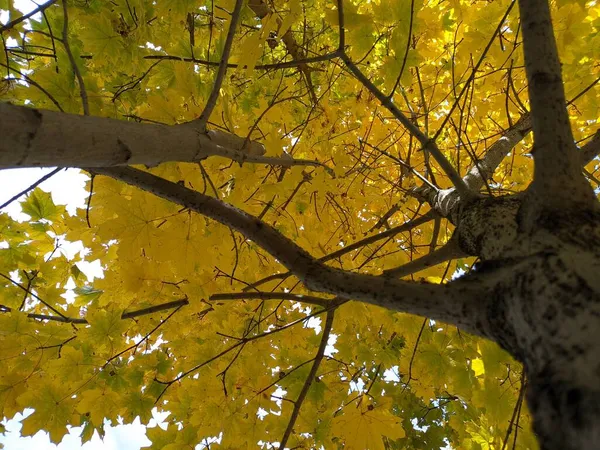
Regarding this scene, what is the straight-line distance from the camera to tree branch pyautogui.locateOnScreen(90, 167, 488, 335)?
2.46 feet

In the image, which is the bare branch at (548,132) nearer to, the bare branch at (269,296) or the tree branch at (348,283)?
the tree branch at (348,283)

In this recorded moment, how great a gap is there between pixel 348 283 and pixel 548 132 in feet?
1.66

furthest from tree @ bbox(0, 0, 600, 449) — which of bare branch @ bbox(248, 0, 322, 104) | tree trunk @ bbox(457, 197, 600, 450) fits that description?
bare branch @ bbox(248, 0, 322, 104)

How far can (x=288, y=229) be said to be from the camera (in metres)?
2.51

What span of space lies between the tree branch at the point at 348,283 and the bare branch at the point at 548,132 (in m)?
0.22

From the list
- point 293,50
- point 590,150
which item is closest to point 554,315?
point 590,150

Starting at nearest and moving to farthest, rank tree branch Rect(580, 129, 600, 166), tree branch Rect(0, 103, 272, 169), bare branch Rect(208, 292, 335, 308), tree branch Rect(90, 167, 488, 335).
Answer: tree branch Rect(0, 103, 272, 169), tree branch Rect(90, 167, 488, 335), tree branch Rect(580, 129, 600, 166), bare branch Rect(208, 292, 335, 308)

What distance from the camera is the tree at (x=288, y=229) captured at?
70 centimetres

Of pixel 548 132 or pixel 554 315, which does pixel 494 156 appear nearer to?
pixel 548 132

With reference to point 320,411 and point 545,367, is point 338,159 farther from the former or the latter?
point 545,367

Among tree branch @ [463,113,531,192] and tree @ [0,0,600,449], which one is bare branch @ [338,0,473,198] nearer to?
tree @ [0,0,600,449]

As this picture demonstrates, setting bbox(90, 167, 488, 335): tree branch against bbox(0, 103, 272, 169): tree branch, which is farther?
bbox(90, 167, 488, 335): tree branch

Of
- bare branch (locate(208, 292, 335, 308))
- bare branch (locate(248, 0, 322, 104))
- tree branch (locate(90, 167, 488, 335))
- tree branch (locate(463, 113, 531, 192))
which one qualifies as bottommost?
tree branch (locate(90, 167, 488, 335))

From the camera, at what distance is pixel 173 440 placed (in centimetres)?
240
